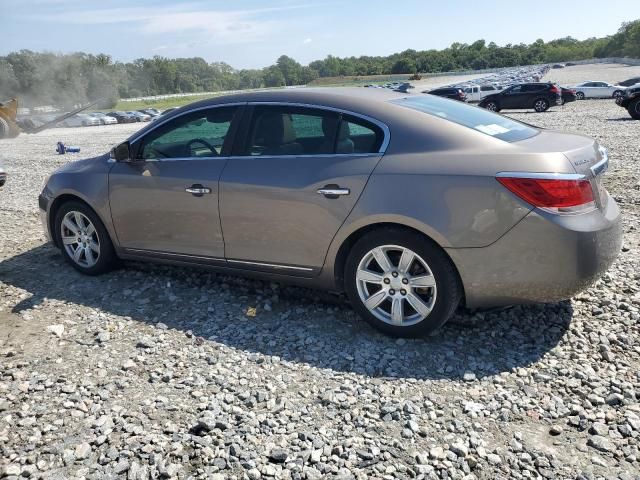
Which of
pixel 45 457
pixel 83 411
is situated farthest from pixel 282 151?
pixel 45 457

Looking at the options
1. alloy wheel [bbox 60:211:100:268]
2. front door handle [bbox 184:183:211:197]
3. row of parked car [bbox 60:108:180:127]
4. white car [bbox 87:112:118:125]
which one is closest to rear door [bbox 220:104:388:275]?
front door handle [bbox 184:183:211:197]

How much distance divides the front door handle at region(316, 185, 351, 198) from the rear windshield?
78 centimetres

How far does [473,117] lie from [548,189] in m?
1.04

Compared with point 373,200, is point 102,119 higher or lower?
lower

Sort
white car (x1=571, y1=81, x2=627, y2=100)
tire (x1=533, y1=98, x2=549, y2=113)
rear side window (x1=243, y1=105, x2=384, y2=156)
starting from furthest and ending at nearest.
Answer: white car (x1=571, y1=81, x2=627, y2=100)
tire (x1=533, y1=98, x2=549, y2=113)
rear side window (x1=243, y1=105, x2=384, y2=156)

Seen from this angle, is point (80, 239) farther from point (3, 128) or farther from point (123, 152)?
point (3, 128)

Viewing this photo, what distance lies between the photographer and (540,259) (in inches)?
131

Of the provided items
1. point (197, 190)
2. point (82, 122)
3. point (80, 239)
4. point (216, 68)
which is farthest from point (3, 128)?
point (216, 68)

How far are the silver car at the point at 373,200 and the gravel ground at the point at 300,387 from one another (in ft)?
1.16

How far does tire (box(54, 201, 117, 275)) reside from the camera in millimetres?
5141

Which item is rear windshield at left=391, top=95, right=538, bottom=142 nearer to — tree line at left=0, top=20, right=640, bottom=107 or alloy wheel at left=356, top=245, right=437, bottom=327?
alloy wheel at left=356, top=245, right=437, bottom=327

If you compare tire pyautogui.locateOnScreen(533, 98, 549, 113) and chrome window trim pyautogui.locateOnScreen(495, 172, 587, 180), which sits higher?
chrome window trim pyautogui.locateOnScreen(495, 172, 587, 180)

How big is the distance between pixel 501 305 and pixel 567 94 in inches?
1304

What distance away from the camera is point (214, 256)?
4.48m
